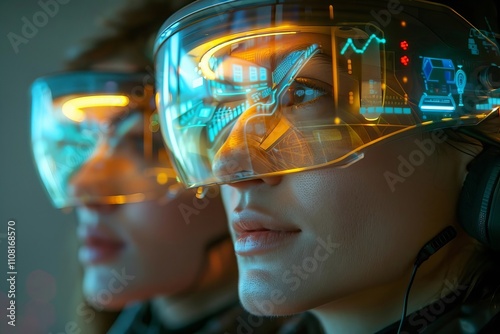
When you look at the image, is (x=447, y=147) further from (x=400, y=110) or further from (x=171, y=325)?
(x=171, y=325)

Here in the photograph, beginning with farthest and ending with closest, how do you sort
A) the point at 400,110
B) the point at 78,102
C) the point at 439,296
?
the point at 78,102 < the point at 439,296 < the point at 400,110

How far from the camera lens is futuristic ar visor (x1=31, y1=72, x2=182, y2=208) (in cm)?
136

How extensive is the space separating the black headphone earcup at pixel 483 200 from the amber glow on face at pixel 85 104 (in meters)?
0.77

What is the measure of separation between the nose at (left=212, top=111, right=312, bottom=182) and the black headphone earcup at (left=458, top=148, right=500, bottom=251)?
0.25 m

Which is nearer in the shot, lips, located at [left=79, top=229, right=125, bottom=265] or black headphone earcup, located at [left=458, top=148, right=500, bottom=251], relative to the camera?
black headphone earcup, located at [left=458, top=148, right=500, bottom=251]

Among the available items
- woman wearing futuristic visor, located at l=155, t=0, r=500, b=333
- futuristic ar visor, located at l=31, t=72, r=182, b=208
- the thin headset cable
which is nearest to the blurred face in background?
futuristic ar visor, located at l=31, t=72, r=182, b=208

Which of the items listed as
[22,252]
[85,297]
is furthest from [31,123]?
[85,297]

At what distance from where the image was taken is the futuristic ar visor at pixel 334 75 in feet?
2.80

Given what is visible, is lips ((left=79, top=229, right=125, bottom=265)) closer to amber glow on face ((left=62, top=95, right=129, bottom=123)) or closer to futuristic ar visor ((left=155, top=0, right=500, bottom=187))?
amber glow on face ((left=62, top=95, right=129, bottom=123))

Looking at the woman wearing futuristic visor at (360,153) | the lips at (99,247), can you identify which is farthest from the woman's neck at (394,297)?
the lips at (99,247)

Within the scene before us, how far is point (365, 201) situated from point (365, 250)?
0.07 meters

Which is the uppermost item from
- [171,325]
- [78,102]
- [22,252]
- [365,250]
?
[78,102]

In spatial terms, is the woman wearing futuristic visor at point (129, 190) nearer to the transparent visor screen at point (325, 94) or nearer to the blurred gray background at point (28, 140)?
the blurred gray background at point (28, 140)

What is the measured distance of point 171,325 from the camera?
1.56 metres
